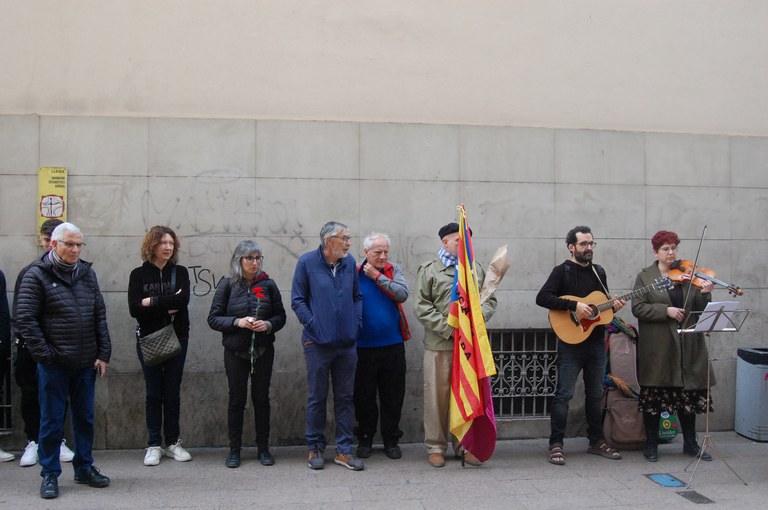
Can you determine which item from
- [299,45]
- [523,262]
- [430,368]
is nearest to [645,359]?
[523,262]

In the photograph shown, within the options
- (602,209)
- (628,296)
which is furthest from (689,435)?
(602,209)

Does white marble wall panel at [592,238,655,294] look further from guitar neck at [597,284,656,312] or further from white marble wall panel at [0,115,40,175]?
white marble wall panel at [0,115,40,175]

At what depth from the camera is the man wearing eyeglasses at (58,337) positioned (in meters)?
5.19

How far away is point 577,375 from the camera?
6422mm

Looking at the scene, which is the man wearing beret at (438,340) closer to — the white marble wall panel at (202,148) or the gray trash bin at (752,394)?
the white marble wall panel at (202,148)

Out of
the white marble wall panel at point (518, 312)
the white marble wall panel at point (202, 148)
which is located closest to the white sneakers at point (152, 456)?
the white marble wall panel at point (202, 148)

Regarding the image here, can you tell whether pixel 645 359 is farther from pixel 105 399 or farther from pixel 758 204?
pixel 105 399

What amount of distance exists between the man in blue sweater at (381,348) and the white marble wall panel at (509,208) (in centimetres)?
115

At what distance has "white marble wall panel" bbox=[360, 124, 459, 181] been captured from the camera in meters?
7.00

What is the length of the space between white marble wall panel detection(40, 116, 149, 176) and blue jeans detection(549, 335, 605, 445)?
13.8ft

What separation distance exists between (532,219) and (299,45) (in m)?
2.82

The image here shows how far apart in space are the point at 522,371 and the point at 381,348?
5.41 feet

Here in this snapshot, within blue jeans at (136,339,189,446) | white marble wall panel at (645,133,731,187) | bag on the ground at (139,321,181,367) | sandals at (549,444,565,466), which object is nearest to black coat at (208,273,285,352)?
bag on the ground at (139,321,181,367)

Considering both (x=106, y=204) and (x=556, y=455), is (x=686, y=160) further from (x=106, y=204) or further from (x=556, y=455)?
(x=106, y=204)
